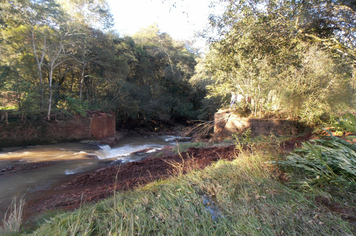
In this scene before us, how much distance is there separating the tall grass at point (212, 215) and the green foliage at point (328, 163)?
417 mm

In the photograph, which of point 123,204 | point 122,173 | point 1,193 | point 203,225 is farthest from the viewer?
point 122,173

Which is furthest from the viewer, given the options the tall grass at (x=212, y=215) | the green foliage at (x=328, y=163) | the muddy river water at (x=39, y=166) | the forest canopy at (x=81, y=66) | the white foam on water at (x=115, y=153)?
the forest canopy at (x=81, y=66)

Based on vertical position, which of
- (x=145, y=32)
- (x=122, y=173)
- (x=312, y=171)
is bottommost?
(x=122, y=173)

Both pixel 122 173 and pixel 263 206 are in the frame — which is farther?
pixel 122 173

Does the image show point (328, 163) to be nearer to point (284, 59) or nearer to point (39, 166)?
point (284, 59)

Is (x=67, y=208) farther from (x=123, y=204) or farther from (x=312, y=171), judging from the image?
(x=312, y=171)

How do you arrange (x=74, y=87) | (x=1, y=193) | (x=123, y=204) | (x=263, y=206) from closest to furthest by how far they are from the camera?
(x=263, y=206), (x=123, y=204), (x=1, y=193), (x=74, y=87)

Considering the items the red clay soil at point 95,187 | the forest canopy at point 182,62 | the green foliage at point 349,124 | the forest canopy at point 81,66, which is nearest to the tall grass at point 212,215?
the red clay soil at point 95,187

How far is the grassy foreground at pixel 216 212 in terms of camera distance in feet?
7.37

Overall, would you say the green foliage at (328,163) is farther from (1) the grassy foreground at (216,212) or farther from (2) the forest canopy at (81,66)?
(2) the forest canopy at (81,66)

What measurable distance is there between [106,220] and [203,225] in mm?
1131

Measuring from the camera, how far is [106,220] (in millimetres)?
2514

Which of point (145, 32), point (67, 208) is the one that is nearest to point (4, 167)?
point (67, 208)

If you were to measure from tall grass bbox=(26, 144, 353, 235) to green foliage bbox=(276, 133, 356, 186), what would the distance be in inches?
16.4
